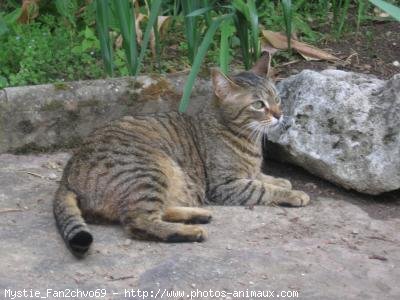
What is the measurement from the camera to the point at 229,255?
378cm

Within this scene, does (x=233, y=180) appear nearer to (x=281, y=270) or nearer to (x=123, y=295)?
(x=281, y=270)

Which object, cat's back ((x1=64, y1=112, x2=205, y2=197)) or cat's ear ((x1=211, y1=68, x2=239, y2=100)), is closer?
cat's back ((x1=64, y1=112, x2=205, y2=197))

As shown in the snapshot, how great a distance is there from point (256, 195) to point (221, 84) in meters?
0.70

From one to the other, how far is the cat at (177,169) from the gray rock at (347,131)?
0.20 meters

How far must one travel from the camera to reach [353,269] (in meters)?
3.69

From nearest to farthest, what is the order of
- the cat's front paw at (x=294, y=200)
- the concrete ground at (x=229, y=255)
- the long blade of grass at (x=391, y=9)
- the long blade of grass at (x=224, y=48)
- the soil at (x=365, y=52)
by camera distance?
the concrete ground at (x=229, y=255)
the long blade of grass at (x=391, y=9)
the cat's front paw at (x=294, y=200)
the long blade of grass at (x=224, y=48)
the soil at (x=365, y=52)

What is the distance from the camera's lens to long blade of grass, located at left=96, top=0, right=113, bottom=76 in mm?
4871

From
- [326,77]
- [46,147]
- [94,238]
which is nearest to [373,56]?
[326,77]

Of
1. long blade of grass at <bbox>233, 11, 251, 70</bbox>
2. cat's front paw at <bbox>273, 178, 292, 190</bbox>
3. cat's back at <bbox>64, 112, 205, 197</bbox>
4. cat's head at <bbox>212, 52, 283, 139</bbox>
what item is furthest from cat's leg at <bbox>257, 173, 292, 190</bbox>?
long blade of grass at <bbox>233, 11, 251, 70</bbox>

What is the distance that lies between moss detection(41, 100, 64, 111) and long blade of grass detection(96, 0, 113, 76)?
40 centimetres

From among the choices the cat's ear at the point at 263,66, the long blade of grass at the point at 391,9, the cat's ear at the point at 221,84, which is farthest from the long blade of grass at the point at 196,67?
the long blade of grass at the point at 391,9

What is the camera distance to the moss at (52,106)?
16.6 feet

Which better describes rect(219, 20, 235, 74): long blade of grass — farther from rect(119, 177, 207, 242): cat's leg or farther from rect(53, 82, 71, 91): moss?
rect(119, 177, 207, 242): cat's leg

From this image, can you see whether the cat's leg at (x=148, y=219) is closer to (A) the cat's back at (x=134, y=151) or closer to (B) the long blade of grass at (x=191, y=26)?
(A) the cat's back at (x=134, y=151)
